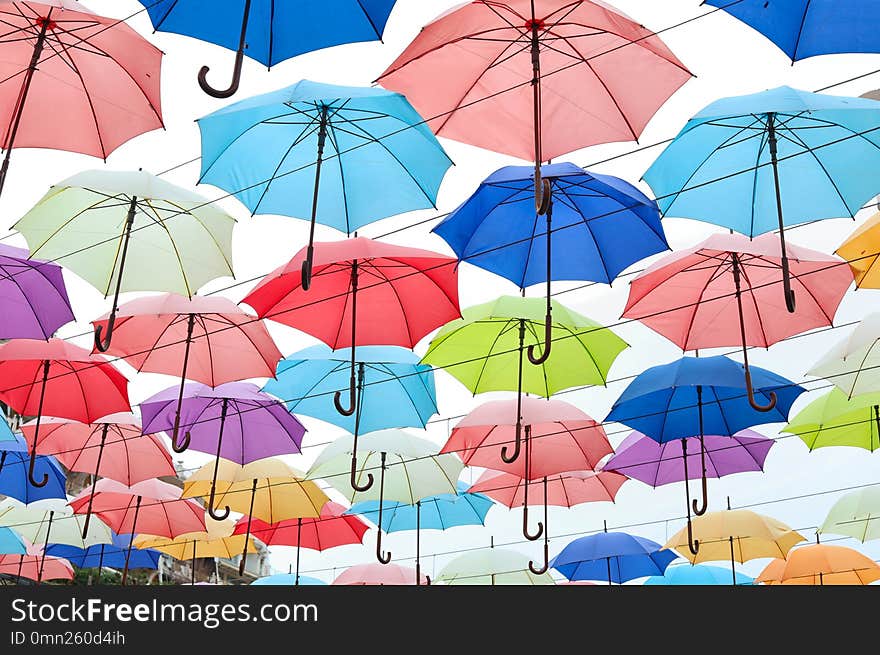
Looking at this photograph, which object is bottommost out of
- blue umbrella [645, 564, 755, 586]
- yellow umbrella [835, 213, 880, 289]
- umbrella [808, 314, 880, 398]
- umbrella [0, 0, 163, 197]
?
blue umbrella [645, 564, 755, 586]

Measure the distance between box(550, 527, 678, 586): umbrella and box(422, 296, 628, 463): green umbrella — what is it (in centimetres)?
368

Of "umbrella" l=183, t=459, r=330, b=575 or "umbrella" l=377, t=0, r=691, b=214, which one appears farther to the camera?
"umbrella" l=183, t=459, r=330, b=575

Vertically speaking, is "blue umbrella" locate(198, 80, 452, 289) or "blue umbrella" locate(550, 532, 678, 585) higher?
"blue umbrella" locate(198, 80, 452, 289)

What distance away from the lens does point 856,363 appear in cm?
727

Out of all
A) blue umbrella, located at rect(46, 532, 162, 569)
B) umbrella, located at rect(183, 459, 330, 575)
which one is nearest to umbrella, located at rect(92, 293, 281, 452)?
umbrella, located at rect(183, 459, 330, 575)

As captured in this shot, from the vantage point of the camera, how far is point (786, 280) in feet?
17.0

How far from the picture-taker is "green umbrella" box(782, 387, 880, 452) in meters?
8.41

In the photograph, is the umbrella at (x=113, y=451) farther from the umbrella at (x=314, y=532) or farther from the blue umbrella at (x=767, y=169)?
the blue umbrella at (x=767, y=169)

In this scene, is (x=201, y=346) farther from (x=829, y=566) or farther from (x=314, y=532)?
(x=829, y=566)

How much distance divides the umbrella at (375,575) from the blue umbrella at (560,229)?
6.08m

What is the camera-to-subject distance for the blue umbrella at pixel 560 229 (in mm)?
6641

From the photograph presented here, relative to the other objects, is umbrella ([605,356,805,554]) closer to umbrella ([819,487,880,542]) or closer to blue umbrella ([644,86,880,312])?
blue umbrella ([644,86,880,312])

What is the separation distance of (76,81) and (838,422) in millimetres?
7274

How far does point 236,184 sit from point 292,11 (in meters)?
1.86
